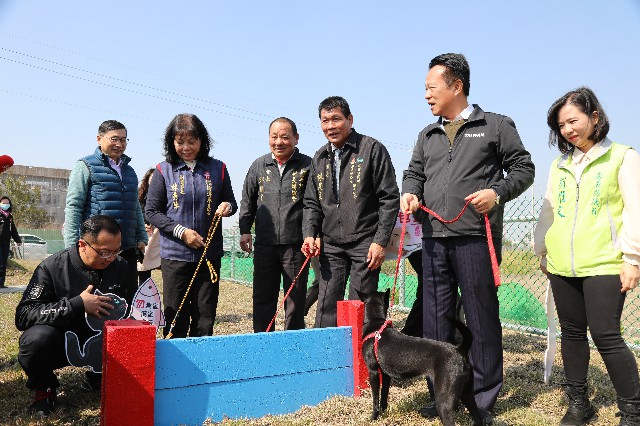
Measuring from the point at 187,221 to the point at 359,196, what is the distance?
1.23 meters

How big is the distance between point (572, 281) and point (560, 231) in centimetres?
27

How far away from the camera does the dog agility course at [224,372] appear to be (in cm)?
230

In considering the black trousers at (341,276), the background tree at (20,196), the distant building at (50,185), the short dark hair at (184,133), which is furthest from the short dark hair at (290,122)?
the distant building at (50,185)

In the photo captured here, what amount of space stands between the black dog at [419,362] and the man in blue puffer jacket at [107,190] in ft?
6.07

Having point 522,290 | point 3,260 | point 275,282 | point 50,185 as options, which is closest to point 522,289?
point 522,290

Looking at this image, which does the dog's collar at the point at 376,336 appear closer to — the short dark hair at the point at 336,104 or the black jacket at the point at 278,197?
the black jacket at the point at 278,197

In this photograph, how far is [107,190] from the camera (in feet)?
12.6

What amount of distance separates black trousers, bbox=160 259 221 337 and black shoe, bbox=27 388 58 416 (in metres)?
0.86

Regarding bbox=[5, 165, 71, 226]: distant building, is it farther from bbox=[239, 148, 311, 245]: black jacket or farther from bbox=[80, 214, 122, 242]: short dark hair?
bbox=[80, 214, 122, 242]: short dark hair

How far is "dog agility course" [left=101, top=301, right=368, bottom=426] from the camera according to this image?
230cm

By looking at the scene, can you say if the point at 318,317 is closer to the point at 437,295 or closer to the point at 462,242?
the point at 437,295

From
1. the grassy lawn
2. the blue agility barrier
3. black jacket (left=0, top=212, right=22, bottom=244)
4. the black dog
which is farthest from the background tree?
the black dog

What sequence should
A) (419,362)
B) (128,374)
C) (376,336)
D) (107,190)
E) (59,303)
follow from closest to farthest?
(128,374) → (419,362) → (376,336) → (59,303) → (107,190)

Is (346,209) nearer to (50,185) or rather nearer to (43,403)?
(43,403)
